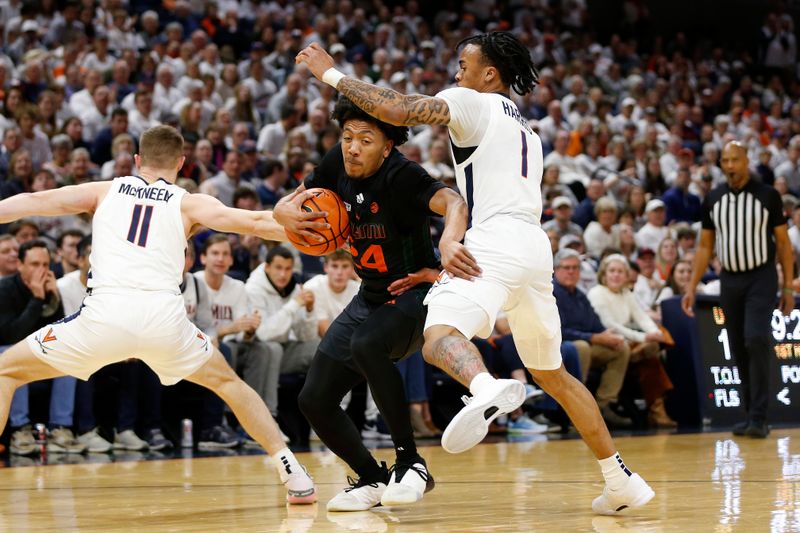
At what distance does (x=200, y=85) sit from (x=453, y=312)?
11.2 meters

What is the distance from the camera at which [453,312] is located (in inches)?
193

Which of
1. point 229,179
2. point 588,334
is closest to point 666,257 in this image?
point 588,334

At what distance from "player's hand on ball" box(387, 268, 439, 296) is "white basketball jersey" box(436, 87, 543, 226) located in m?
0.56

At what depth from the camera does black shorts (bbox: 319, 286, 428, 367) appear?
5.59m

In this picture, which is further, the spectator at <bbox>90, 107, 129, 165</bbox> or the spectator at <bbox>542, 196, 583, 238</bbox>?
the spectator at <bbox>542, 196, 583, 238</bbox>

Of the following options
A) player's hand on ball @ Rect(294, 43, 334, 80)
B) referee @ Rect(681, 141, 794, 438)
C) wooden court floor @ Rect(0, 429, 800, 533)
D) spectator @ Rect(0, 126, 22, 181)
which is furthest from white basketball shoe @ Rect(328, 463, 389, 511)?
spectator @ Rect(0, 126, 22, 181)

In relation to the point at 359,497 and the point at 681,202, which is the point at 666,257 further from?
the point at 359,497

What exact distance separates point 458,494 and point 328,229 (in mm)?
1683

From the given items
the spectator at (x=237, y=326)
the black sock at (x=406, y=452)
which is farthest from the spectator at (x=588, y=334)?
the black sock at (x=406, y=452)

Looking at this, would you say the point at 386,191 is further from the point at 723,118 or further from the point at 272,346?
the point at 723,118

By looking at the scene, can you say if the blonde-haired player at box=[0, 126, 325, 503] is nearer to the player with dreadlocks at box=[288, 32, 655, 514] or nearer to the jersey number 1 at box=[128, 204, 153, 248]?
the jersey number 1 at box=[128, 204, 153, 248]

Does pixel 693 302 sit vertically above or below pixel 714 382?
above

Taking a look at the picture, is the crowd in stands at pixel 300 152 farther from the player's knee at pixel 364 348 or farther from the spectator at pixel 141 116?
the player's knee at pixel 364 348

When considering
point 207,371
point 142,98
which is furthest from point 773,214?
point 142,98
